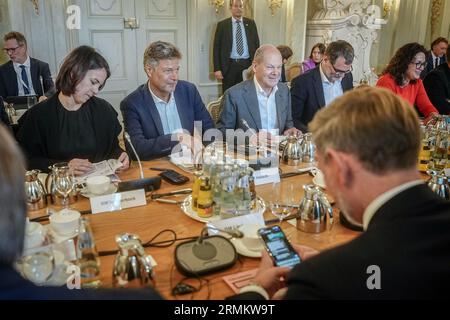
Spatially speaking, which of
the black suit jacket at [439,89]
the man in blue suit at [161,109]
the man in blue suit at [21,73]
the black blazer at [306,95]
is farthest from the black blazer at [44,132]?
the black suit jacket at [439,89]

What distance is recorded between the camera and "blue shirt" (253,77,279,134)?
112 inches

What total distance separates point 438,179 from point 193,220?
3.25 ft

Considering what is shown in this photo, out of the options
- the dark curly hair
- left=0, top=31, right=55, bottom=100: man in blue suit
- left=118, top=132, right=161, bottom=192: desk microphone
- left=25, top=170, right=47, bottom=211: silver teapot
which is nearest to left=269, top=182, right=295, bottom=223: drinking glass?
left=118, top=132, right=161, bottom=192: desk microphone

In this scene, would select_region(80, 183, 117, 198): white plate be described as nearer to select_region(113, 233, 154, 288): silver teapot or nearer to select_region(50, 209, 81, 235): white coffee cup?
select_region(50, 209, 81, 235): white coffee cup

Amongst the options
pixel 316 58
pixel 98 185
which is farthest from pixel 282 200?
pixel 316 58

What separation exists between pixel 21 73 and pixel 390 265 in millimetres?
4485

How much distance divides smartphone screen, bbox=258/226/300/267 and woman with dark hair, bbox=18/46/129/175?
1.01m

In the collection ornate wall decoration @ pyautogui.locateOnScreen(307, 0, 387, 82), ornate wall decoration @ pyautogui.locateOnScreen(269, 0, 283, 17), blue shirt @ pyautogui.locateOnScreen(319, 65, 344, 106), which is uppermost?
ornate wall decoration @ pyautogui.locateOnScreen(269, 0, 283, 17)

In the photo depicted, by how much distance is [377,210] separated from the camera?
868 mm

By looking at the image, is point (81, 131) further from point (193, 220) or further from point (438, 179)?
point (438, 179)

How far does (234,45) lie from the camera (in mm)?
5309

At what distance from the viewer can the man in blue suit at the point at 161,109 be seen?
226 cm

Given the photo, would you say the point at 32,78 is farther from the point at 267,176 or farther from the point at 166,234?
the point at 166,234
